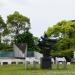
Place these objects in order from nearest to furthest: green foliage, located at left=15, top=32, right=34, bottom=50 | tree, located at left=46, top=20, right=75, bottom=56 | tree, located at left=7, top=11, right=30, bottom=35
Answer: tree, located at left=46, top=20, right=75, bottom=56 → green foliage, located at left=15, top=32, right=34, bottom=50 → tree, located at left=7, top=11, right=30, bottom=35

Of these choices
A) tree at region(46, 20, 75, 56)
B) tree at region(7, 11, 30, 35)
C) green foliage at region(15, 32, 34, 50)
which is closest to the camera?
tree at region(46, 20, 75, 56)

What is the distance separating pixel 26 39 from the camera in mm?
65062

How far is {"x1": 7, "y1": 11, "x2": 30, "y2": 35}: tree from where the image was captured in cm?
6962

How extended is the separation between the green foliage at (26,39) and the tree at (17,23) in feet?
11.0

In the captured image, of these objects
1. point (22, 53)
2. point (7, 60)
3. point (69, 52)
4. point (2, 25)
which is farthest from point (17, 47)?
point (2, 25)

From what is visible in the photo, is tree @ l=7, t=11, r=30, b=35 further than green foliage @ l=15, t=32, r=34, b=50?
Yes

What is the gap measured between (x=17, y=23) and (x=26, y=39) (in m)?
6.66

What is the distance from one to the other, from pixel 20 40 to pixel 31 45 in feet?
8.24

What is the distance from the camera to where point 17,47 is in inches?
1528

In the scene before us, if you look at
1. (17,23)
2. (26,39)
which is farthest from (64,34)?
(17,23)

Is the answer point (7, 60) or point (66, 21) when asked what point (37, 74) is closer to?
point (7, 60)

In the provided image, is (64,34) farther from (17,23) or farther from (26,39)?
(17,23)

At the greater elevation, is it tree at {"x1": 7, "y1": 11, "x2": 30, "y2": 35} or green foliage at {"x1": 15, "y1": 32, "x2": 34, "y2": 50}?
tree at {"x1": 7, "y1": 11, "x2": 30, "y2": 35}

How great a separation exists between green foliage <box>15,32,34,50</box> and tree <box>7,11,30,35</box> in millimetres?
3345
